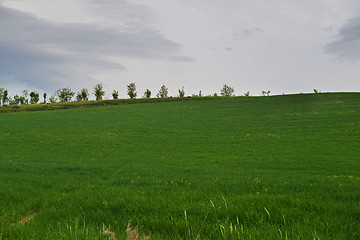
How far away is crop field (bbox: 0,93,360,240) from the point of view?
427 cm

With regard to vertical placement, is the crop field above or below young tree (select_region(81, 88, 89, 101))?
below

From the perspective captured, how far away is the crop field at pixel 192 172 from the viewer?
4.27 metres

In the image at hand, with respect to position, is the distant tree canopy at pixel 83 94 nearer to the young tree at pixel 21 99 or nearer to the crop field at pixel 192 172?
the young tree at pixel 21 99

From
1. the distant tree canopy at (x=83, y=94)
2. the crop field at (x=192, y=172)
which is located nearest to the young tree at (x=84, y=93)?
the distant tree canopy at (x=83, y=94)

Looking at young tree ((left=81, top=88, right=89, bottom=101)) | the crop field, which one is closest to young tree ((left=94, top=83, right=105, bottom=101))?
young tree ((left=81, top=88, right=89, bottom=101))

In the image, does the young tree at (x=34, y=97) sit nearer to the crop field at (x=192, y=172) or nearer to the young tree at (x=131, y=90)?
the young tree at (x=131, y=90)

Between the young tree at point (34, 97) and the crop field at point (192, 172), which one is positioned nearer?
the crop field at point (192, 172)

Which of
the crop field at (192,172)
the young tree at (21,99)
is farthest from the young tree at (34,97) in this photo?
the crop field at (192,172)

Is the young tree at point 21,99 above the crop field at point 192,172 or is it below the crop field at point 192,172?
above

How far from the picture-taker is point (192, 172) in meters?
14.4

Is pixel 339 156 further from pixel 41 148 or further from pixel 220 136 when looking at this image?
pixel 41 148

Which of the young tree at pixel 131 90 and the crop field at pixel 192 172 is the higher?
the young tree at pixel 131 90

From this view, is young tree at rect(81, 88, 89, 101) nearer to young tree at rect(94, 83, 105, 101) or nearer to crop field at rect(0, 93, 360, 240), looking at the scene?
young tree at rect(94, 83, 105, 101)

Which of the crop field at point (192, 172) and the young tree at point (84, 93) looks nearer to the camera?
the crop field at point (192, 172)
